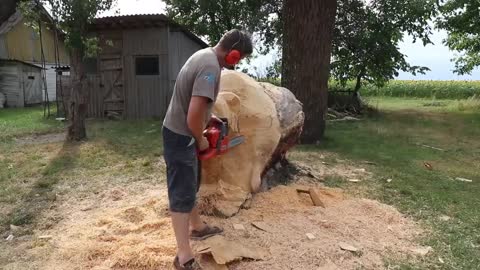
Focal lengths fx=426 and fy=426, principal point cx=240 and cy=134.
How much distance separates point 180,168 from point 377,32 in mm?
13468

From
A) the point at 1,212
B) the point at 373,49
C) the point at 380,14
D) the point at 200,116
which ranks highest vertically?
the point at 380,14

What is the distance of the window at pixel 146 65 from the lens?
1408 cm

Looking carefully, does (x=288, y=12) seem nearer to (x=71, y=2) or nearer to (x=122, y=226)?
(x=71, y=2)

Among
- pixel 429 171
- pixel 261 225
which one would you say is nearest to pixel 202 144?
pixel 261 225

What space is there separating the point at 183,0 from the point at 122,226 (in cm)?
1259

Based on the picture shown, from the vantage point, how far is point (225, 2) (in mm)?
15234

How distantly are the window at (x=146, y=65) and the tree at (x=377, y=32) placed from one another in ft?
21.2

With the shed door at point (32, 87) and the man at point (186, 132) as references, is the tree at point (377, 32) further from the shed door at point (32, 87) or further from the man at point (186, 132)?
the shed door at point (32, 87)

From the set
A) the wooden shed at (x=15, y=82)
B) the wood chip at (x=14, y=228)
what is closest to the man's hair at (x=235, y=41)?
the wood chip at (x=14, y=228)

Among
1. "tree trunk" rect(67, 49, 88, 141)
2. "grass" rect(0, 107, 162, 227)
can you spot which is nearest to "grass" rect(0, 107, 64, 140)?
"grass" rect(0, 107, 162, 227)

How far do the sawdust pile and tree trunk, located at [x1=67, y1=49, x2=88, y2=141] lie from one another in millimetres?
4678

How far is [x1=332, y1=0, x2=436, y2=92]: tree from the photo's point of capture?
14828 millimetres

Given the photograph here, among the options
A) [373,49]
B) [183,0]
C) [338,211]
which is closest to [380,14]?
[373,49]

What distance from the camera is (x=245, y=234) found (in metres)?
3.74
